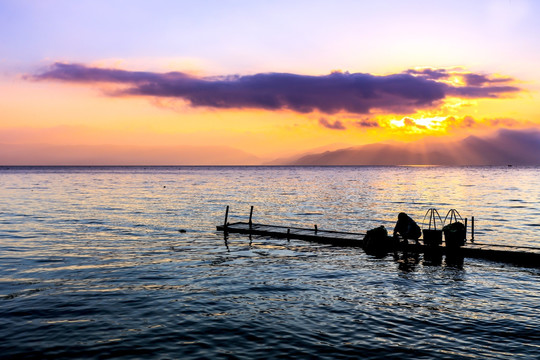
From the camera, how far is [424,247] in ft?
91.0

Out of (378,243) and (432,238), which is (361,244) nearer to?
(378,243)

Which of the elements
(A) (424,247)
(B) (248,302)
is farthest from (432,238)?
(B) (248,302)

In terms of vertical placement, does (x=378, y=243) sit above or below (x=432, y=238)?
below

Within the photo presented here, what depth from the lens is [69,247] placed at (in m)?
29.4

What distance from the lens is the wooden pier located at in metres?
24.6

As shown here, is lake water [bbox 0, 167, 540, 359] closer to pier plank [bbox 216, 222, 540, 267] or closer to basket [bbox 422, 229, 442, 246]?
pier plank [bbox 216, 222, 540, 267]

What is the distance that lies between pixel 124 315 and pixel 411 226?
20.4 metres

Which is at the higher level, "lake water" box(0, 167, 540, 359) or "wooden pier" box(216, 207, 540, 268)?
"wooden pier" box(216, 207, 540, 268)

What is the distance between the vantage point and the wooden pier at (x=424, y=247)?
24.6 m

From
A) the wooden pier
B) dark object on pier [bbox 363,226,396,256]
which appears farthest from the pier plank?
dark object on pier [bbox 363,226,396,256]

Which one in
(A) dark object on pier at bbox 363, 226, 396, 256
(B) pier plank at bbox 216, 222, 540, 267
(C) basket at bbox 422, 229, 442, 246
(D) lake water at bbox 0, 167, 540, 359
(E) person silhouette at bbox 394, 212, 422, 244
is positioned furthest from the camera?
(E) person silhouette at bbox 394, 212, 422, 244

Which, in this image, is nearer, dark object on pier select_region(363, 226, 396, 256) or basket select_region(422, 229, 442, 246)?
basket select_region(422, 229, 442, 246)

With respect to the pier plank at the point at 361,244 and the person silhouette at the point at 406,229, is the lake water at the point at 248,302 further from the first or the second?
the person silhouette at the point at 406,229

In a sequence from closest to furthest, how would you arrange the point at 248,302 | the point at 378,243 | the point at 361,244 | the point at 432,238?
the point at 248,302 < the point at 432,238 < the point at 378,243 < the point at 361,244
